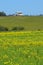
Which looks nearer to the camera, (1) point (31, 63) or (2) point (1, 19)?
(1) point (31, 63)

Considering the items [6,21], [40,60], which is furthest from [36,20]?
[40,60]

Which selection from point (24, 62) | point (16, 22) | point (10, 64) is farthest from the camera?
point (16, 22)

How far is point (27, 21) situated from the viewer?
283 ft

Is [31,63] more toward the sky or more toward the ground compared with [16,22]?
more toward the sky

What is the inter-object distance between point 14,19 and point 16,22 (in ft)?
16.8

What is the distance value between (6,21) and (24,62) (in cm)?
6776

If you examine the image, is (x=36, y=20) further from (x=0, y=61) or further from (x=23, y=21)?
(x=0, y=61)

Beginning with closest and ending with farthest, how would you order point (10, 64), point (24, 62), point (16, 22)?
1. point (10, 64)
2. point (24, 62)
3. point (16, 22)

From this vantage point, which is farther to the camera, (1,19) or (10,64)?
(1,19)

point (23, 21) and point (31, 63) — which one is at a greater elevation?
point (31, 63)

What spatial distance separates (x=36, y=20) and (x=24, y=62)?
226ft

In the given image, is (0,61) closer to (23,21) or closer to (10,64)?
(10,64)

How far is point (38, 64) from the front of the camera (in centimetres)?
1745

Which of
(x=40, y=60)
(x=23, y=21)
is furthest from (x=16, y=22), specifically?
(x=40, y=60)
